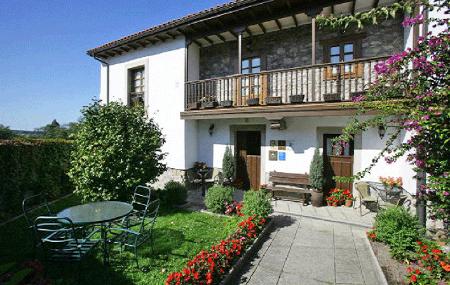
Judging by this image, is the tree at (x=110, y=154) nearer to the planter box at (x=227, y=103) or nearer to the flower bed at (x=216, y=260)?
the planter box at (x=227, y=103)

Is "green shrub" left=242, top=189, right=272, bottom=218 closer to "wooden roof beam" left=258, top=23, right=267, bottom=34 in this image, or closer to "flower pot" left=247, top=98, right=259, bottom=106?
"flower pot" left=247, top=98, right=259, bottom=106

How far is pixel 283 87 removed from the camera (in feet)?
27.3

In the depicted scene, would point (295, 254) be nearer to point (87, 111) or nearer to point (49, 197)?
point (87, 111)

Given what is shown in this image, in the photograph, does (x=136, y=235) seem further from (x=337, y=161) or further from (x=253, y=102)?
(x=337, y=161)

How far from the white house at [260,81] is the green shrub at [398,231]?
7.15 feet

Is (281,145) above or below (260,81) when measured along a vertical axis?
below

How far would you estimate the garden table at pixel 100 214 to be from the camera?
3697mm

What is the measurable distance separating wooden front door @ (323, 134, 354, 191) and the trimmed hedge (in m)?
Result: 9.62

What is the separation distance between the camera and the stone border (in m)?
3.82

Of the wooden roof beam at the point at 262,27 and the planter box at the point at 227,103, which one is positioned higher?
the wooden roof beam at the point at 262,27

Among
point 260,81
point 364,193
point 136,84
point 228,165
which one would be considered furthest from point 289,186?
point 136,84

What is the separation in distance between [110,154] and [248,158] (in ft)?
17.5

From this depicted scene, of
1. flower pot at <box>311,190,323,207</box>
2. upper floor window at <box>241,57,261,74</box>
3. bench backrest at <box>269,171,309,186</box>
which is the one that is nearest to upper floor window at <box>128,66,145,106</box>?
upper floor window at <box>241,57,261,74</box>

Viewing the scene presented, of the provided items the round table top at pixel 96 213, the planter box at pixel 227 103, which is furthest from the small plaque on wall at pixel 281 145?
the round table top at pixel 96 213
